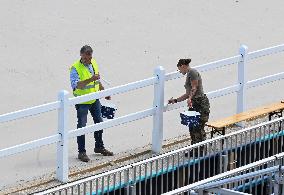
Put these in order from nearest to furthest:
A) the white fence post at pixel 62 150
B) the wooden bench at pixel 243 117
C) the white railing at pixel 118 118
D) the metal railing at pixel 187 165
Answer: the metal railing at pixel 187 165 → the white railing at pixel 118 118 → the white fence post at pixel 62 150 → the wooden bench at pixel 243 117

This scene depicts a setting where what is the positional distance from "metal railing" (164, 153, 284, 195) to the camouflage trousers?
2.63 m

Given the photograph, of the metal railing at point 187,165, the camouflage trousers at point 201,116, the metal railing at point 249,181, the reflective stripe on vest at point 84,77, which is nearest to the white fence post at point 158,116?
the camouflage trousers at point 201,116

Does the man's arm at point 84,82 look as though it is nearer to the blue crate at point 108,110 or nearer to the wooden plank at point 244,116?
the blue crate at point 108,110

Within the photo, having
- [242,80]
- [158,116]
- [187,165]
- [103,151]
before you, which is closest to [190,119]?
[158,116]

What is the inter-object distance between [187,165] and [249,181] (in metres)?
1.21

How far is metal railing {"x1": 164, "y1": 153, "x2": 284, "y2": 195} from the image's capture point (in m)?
13.6

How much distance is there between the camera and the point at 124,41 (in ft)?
86.3

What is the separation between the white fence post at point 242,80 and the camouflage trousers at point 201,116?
6.34 ft

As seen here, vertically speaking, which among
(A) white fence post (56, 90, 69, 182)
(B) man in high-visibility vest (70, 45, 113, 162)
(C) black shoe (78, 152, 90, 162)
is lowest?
(C) black shoe (78, 152, 90, 162)

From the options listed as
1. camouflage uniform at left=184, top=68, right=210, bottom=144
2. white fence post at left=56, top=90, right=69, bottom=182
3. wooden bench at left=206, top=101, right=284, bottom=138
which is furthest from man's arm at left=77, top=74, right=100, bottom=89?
wooden bench at left=206, top=101, right=284, bottom=138

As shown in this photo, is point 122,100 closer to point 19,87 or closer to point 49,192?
point 19,87

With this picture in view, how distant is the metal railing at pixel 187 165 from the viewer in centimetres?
1568

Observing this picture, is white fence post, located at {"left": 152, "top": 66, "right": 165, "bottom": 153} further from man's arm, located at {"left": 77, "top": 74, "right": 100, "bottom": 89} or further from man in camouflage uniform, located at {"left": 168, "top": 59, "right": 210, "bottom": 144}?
man's arm, located at {"left": 77, "top": 74, "right": 100, "bottom": 89}

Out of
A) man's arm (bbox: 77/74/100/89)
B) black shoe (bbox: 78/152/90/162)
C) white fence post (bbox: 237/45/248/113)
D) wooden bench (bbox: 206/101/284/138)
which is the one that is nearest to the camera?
man's arm (bbox: 77/74/100/89)
